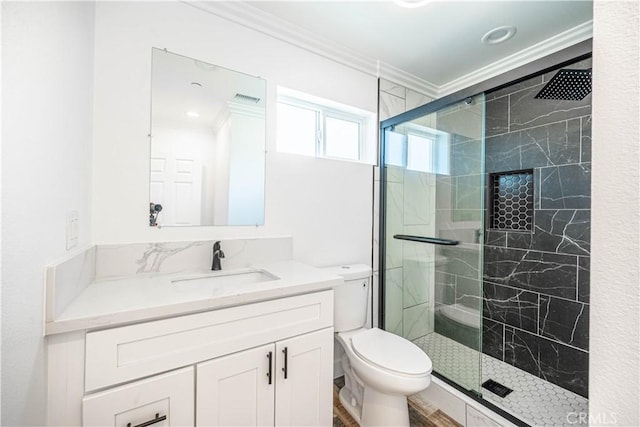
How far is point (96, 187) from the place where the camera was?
1253 millimetres

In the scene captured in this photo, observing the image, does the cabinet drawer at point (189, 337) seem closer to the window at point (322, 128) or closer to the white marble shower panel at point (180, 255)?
the white marble shower panel at point (180, 255)

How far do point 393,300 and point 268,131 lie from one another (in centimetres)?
154

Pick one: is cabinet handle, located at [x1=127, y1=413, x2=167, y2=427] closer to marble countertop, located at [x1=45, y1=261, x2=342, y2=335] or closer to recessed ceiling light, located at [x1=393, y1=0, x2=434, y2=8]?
marble countertop, located at [x1=45, y1=261, x2=342, y2=335]

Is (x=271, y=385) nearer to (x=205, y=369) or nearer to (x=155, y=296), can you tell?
(x=205, y=369)

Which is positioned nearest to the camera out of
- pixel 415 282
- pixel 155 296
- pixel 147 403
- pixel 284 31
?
pixel 147 403

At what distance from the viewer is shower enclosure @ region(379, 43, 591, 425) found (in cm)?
169

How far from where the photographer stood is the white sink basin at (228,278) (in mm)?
1330

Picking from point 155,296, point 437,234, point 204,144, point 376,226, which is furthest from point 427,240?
point 155,296

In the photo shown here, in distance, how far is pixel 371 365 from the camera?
1370mm

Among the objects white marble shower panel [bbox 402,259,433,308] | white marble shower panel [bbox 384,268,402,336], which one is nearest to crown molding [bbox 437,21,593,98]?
white marble shower panel [bbox 402,259,433,308]

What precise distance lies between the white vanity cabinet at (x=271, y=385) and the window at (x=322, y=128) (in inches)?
47.3

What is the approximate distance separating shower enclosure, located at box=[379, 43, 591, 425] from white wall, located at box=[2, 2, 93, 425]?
1.84 metres

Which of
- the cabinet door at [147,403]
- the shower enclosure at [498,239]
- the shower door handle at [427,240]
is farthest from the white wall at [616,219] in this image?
the shower door handle at [427,240]

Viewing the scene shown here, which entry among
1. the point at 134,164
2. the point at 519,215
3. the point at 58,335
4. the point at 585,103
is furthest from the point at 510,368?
the point at 134,164
